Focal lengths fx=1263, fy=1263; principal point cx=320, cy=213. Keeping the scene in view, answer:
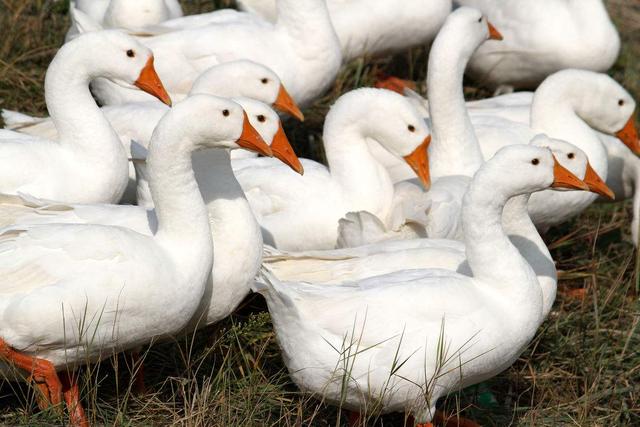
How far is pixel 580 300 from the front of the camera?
6.99 meters

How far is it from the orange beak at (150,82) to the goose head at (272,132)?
64 cm

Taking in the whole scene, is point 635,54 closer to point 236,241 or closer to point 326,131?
point 326,131

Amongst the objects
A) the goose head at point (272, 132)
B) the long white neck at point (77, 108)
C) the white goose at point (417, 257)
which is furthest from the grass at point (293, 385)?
the long white neck at point (77, 108)

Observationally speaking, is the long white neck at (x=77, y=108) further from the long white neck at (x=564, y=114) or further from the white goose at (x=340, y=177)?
the long white neck at (x=564, y=114)

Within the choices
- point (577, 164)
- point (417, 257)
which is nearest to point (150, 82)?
point (417, 257)

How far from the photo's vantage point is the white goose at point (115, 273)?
4.91 metres

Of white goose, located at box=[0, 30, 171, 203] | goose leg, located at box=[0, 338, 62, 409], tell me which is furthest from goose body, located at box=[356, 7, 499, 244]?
goose leg, located at box=[0, 338, 62, 409]

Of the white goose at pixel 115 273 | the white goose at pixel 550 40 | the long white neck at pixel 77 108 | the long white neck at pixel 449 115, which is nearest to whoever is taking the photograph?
the white goose at pixel 115 273

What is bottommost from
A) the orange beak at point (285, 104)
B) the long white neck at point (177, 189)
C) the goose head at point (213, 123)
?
the orange beak at point (285, 104)

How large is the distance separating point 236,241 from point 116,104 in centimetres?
242

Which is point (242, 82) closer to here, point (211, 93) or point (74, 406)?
point (211, 93)

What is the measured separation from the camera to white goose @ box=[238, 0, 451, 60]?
8.68 meters

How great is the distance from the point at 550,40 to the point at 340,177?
2.95 meters

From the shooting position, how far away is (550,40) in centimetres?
909
